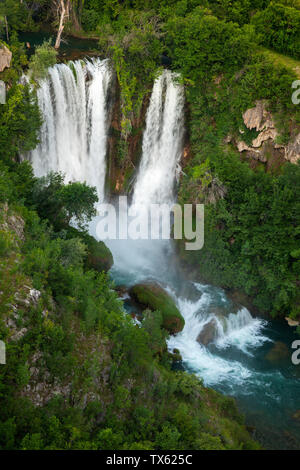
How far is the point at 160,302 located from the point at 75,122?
11.7m

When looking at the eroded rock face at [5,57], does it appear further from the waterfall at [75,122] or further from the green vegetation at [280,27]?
the green vegetation at [280,27]

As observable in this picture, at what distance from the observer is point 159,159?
27031 mm

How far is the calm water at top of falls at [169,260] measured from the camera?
18.2 meters

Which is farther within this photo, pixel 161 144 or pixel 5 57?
pixel 161 144

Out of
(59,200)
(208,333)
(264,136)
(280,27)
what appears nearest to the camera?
(59,200)

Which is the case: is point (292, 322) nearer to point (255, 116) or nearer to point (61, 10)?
point (255, 116)

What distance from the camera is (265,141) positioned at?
79.0 ft

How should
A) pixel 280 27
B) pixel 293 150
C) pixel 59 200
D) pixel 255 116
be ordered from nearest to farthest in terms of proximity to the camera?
pixel 59 200 → pixel 293 150 → pixel 255 116 → pixel 280 27

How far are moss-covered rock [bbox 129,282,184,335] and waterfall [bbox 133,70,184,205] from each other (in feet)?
25.4

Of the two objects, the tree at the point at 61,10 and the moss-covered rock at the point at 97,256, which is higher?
the tree at the point at 61,10

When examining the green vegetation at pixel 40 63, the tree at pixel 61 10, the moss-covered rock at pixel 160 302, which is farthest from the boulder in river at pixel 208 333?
the tree at pixel 61 10

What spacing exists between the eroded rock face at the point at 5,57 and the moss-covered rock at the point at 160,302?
12686mm

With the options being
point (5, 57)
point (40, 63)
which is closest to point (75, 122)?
point (40, 63)

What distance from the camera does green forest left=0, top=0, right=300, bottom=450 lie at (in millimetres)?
11062
